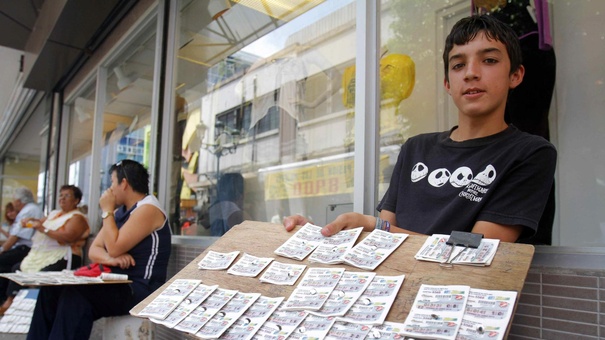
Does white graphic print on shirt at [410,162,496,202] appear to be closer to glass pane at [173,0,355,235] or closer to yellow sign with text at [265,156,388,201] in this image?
yellow sign with text at [265,156,388,201]

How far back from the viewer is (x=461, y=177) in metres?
1.30

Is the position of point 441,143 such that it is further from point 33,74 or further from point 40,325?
point 33,74

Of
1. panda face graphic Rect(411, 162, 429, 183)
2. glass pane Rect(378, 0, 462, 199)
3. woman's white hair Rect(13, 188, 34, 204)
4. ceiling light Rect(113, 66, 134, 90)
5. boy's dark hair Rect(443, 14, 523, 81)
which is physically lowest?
woman's white hair Rect(13, 188, 34, 204)

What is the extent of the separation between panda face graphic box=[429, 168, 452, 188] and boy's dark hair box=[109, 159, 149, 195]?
2.18 meters

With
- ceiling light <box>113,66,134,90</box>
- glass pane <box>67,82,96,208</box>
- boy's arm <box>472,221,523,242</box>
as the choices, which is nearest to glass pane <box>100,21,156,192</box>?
ceiling light <box>113,66,134,90</box>

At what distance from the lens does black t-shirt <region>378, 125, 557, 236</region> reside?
118cm

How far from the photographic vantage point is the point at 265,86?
3539 mm

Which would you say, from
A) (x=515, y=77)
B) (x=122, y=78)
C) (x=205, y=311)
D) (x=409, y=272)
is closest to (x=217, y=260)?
(x=205, y=311)

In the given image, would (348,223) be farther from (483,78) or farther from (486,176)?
(483,78)

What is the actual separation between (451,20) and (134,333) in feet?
8.69

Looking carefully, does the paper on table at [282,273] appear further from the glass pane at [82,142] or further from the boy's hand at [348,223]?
the glass pane at [82,142]

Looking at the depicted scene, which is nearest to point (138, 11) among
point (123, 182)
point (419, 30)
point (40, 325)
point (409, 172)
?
point (123, 182)

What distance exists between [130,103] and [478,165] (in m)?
4.27

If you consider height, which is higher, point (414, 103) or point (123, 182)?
point (414, 103)
